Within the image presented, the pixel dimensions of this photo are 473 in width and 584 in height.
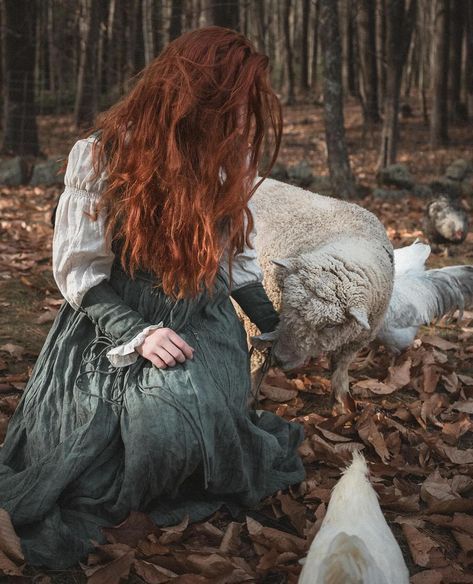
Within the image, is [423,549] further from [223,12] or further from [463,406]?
[223,12]

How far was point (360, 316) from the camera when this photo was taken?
11.3 ft

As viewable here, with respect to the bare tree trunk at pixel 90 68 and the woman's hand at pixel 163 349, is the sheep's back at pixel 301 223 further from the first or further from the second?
the bare tree trunk at pixel 90 68

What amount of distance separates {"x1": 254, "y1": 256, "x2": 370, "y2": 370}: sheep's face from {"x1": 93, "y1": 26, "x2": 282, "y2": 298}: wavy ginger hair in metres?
0.87

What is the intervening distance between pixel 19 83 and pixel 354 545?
11993 millimetres

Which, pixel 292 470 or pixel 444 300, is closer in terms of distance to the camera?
pixel 292 470

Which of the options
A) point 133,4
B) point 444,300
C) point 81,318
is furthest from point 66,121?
point 81,318

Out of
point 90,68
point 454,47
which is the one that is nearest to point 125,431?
point 90,68

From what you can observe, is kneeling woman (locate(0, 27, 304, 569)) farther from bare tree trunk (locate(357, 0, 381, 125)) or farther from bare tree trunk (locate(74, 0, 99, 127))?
bare tree trunk (locate(357, 0, 381, 125))

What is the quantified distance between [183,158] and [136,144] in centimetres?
17

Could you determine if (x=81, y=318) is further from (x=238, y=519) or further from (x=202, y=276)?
(x=238, y=519)

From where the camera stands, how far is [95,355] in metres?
2.66

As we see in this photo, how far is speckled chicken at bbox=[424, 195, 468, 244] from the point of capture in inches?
283

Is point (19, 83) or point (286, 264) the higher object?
point (19, 83)

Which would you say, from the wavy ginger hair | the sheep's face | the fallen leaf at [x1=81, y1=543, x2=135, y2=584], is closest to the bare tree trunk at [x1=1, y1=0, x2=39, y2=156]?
the sheep's face
